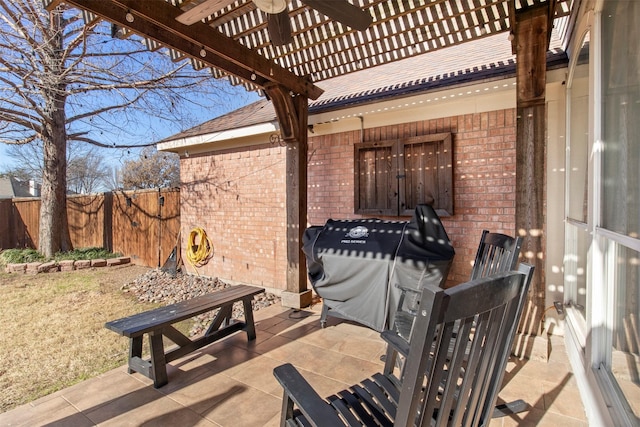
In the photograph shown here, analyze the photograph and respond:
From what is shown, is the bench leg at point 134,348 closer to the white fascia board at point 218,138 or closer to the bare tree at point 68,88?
the white fascia board at point 218,138

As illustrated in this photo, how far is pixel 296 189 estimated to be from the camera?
455cm

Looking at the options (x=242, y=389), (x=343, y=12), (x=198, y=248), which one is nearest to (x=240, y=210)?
(x=198, y=248)

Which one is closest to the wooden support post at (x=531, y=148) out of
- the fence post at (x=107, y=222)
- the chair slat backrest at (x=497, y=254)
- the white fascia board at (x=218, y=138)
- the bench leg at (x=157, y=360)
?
the chair slat backrest at (x=497, y=254)

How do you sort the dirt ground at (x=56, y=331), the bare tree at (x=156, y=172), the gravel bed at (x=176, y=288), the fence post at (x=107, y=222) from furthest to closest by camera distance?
the bare tree at (x=156, y=172) < the fence post at (x=107, y=222) < the gravel bed at (x=176, y=288) < the dirt ground at (x=56, y=331)

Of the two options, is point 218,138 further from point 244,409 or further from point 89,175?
point 89,175

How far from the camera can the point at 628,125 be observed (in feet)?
5.79

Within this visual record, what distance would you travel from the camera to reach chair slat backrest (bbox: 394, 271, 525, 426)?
34.7 inches

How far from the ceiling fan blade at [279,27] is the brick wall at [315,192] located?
2256 mm

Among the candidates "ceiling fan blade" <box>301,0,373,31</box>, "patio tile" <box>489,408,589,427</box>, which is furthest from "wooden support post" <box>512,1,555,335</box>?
"ceiling fan blade" <box>301,0,373,31</box>

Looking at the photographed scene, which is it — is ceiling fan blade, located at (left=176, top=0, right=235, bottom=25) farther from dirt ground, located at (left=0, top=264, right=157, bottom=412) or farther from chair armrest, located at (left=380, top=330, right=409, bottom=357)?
dirt ground, located at (left=0, top=264, right=157, bottom=412)

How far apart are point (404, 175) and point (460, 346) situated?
355cm

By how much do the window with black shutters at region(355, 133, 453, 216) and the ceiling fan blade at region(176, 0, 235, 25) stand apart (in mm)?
2663

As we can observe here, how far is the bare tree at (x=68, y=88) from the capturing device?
25.3ft

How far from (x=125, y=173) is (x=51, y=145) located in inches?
517
